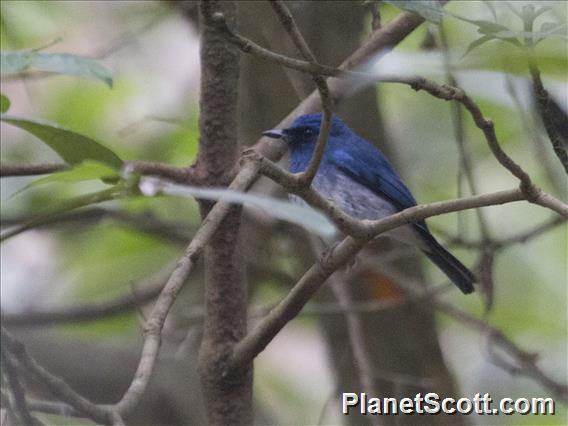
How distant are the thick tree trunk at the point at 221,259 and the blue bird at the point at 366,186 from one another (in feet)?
3.37

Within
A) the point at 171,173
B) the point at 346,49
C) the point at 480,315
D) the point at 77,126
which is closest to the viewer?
the point at 171,173

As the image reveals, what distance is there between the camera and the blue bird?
10.6 ft

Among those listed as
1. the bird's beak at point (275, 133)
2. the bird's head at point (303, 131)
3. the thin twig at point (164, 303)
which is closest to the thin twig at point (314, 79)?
the thin twig at point (164, 303)

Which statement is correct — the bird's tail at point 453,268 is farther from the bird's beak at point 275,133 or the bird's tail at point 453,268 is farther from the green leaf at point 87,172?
the green leaf at point 87,172

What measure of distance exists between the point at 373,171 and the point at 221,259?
1.55m

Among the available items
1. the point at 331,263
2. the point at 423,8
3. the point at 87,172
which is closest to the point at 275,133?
the point at 331,263

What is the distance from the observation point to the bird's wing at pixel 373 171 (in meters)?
3.43

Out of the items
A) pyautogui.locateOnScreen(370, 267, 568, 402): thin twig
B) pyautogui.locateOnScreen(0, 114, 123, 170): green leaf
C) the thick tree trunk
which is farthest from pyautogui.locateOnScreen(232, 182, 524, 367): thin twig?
pyautogui.locateOnScreen(370, 267, 568, 402): thin twig

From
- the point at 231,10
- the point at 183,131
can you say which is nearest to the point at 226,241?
the point at 231,10

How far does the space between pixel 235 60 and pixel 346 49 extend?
1172 millimetres

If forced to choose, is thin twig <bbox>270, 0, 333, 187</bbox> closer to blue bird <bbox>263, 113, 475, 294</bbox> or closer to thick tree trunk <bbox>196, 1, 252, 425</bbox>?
thick tree trunk <bbox>196, 1, 252, 425</bbox>

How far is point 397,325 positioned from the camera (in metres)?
3.36

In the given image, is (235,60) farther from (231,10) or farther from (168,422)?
(168,422)

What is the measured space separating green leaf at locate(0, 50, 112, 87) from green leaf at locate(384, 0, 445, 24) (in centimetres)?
47
